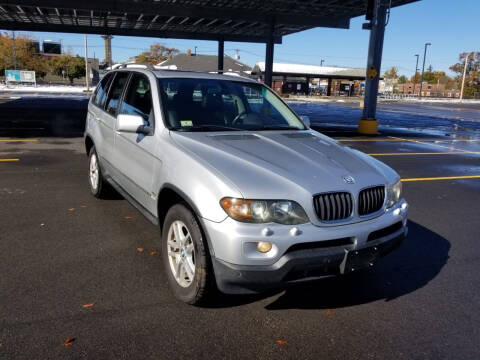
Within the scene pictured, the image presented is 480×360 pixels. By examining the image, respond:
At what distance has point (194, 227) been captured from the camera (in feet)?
10.0

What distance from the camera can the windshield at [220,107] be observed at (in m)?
4.11

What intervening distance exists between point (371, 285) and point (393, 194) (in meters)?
0.90

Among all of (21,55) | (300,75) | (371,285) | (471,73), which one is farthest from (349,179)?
(471,73)

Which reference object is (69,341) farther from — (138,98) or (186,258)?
(138,98)

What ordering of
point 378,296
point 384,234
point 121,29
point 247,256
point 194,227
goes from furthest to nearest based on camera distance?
1. point 121,29
2. point 378,296
3. point 384,234
4. point 194,227
5. point 247,256

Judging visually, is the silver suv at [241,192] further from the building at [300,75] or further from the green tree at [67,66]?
the green tree at [67,66]

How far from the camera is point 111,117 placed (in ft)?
16.9

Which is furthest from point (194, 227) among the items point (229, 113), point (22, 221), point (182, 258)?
point (22, 221)

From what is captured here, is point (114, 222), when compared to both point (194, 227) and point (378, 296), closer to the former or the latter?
point (194, 227)

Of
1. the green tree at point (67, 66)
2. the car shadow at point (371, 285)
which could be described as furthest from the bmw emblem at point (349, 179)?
the green tree at point (67, 66)

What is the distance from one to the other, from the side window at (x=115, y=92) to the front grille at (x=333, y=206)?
10.1 ft

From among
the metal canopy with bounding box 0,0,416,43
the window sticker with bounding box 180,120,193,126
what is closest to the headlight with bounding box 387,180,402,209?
the window sticker with bounding box 180,120,193,126

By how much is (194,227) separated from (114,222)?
8.09 ft

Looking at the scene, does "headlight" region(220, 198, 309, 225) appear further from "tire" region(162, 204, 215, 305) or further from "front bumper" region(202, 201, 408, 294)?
"tire" region(162, 204, 215, 305)
